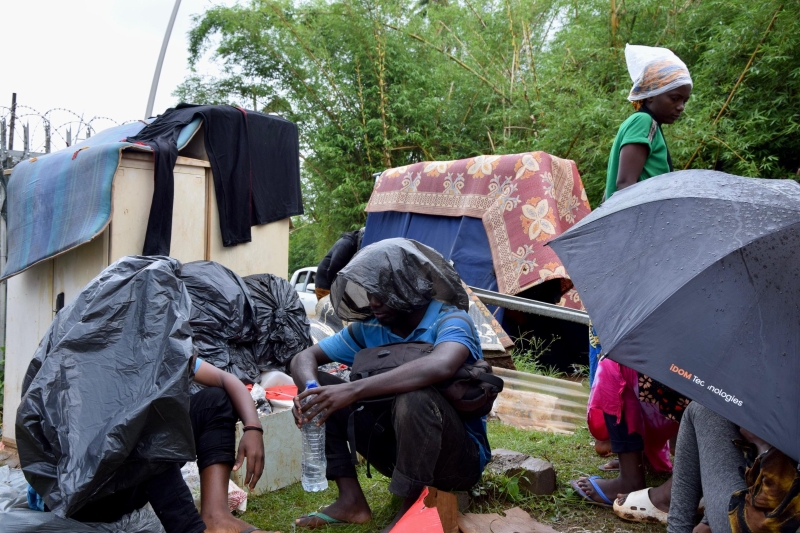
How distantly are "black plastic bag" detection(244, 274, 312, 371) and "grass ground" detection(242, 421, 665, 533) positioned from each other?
3.26 ft

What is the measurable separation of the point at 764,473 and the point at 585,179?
7.41 metres

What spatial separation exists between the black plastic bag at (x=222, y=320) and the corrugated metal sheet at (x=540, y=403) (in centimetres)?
183

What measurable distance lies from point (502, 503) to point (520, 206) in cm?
424

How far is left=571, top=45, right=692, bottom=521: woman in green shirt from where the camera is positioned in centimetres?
309

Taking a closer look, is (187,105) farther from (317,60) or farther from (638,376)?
(317,60)

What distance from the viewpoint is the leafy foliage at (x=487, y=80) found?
7.36 m

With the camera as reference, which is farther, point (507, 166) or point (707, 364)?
point (507, 166)

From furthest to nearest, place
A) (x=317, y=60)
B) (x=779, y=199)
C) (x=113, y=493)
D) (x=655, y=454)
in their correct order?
(x=317, y=60) < (x=655, y=454) < (x=113, y=493) < (x=779, y=199)

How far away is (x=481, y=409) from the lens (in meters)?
2.87

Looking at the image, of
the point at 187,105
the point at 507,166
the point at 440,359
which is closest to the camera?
the point at 440,359

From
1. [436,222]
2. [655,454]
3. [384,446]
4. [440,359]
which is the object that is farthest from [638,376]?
[436,222]

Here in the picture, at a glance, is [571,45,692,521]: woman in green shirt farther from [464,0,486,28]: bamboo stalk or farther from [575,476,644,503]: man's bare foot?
[464,0,486,28]: bamboo stalk

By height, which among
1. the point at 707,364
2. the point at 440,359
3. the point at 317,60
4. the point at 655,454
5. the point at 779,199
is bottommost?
the point at 655,454

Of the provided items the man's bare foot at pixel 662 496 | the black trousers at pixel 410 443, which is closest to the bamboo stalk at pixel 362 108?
the black trousers at pixel 410 443
